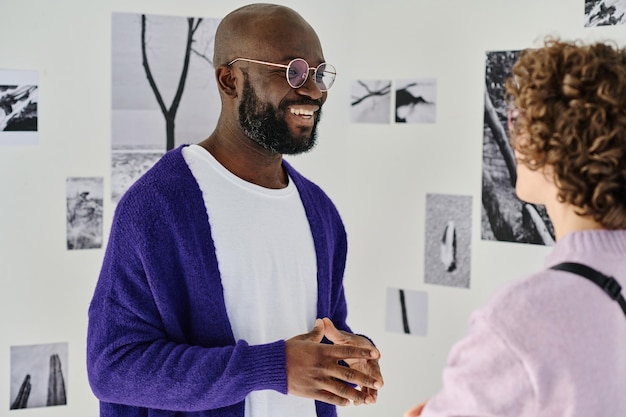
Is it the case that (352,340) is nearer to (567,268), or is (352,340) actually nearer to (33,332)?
(567,268)

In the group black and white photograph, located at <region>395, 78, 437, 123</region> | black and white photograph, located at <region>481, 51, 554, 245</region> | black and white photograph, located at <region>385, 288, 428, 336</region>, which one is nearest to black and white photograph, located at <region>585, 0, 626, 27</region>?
black and white photograph, located at <region>481, 51, 554, 245</region>

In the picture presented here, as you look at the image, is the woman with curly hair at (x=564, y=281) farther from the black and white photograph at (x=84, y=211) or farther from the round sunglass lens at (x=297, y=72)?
the black and white photograph at (x=84, y=211)

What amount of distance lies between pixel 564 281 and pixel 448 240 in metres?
1.42

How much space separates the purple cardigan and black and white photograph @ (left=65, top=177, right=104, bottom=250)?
637 mm

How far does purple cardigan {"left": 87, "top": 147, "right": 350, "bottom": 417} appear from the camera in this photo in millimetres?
1483

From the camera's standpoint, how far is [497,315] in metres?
0.98

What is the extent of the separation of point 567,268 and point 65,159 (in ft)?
5.07

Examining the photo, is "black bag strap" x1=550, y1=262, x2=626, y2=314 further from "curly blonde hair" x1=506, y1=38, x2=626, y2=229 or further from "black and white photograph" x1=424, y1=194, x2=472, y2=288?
"black and white photograph" x1=424, y1=194, x2=472, y2=288

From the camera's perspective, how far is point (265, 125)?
1705 millimetres

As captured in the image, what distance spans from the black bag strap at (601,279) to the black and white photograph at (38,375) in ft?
5.21

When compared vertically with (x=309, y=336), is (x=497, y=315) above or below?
above

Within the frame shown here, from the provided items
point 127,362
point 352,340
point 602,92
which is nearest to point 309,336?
point 352,340

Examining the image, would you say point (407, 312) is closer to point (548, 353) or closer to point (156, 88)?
point (156, 88)

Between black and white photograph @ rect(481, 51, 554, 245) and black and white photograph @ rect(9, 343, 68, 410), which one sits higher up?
black and white photograph @ rect(481, 51, 554, 245)
